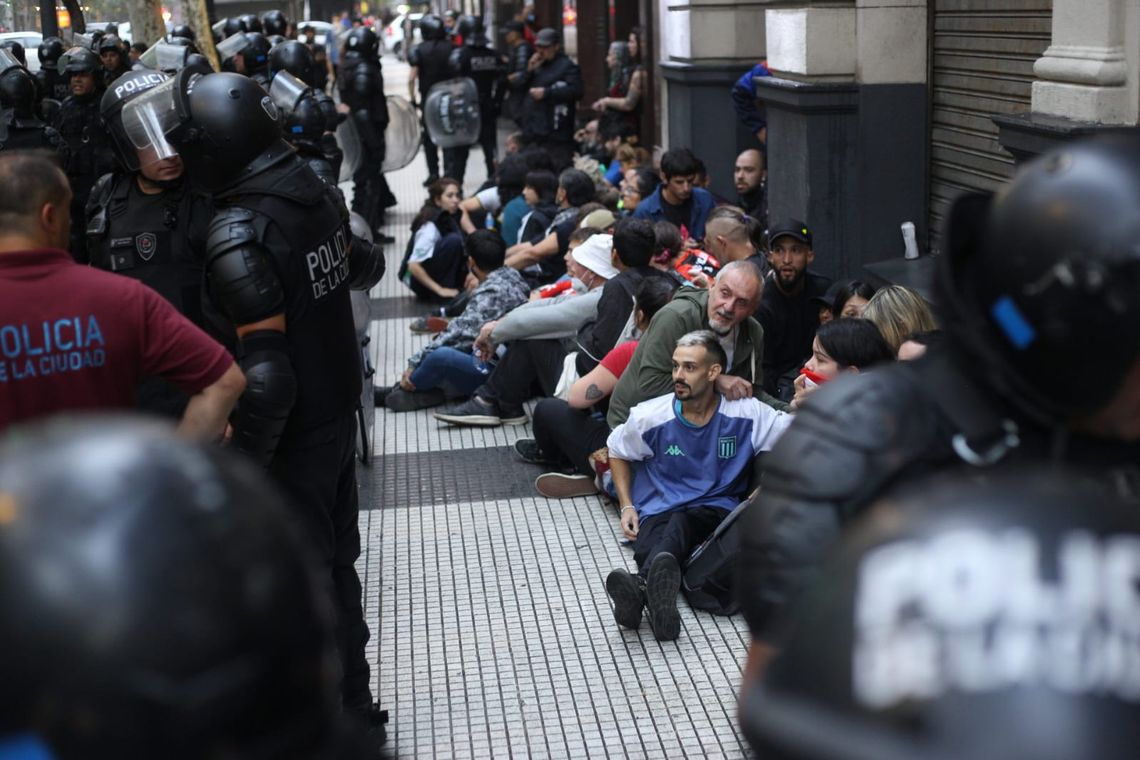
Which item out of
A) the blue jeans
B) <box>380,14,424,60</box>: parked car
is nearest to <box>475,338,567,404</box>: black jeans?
the blue jeans

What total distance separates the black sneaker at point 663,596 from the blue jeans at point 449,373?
11.0ft

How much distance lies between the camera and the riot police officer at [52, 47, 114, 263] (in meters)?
10.1

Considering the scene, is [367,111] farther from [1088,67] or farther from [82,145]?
[1088,67]

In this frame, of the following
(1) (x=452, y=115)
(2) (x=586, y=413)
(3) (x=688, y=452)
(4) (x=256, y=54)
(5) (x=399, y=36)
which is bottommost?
(2) (x=586, y=413)

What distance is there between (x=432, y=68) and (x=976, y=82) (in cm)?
937

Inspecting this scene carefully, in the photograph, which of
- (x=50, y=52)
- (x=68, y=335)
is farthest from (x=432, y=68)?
(x=68, y=335)

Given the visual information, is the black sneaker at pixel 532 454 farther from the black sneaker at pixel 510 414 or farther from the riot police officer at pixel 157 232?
the riot police officer at pixel 157 232

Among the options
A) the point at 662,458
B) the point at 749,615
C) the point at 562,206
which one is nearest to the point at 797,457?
the point at 749,615

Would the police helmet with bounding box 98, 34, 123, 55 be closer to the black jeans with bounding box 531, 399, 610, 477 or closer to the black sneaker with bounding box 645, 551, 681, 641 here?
the black jeans with bounding box 531, 399, 610, 477

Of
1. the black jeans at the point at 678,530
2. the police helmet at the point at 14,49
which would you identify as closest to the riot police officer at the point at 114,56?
the police helmet at the point at 14,49

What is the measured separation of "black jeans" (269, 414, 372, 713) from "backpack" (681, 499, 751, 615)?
4.75 feet

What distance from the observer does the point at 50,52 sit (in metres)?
13.9

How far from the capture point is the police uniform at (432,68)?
15.8m

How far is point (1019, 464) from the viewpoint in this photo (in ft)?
5.75
